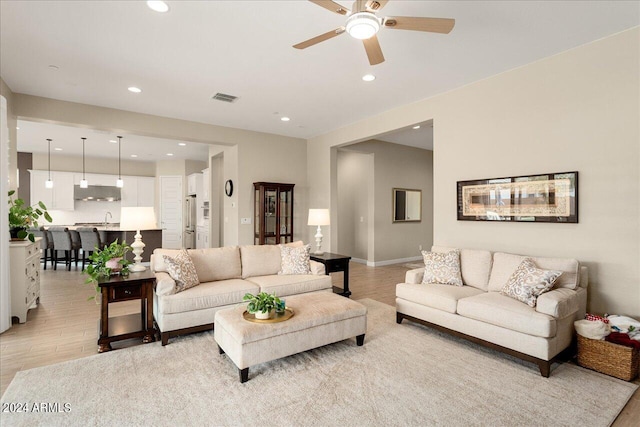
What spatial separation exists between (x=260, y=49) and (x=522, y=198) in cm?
326

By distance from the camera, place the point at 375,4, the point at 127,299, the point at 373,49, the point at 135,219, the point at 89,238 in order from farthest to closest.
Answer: the point at 89,238
the point at 135,219
the point at 127,299
the point at 373,49
the point at 375,4

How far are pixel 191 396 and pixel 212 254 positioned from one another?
1937 mm

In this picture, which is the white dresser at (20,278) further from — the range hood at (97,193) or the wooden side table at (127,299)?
the range hood at (97,193)

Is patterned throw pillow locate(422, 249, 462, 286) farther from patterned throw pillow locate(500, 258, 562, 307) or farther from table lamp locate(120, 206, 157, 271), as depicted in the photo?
table lamp locate(120, 206, 157, 271)

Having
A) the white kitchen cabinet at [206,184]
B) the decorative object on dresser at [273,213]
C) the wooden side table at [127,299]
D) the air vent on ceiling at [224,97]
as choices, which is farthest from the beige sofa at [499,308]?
the white kitchen cabinet at [206,184]

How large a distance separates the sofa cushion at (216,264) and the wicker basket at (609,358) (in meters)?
3.60

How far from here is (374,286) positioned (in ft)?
18.6

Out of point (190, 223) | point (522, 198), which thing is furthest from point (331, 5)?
point (190, 223)

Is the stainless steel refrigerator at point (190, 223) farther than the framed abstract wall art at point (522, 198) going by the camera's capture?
Yes

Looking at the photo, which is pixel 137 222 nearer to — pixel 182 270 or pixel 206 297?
pixel 182 270

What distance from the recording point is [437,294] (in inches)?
133

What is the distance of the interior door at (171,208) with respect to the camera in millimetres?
9992

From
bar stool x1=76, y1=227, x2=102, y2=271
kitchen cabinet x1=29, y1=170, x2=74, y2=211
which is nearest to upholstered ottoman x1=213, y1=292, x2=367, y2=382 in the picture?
bar stool x1=76, y1=227, x2=102, y2=271

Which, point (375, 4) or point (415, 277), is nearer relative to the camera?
point (375, 4)
